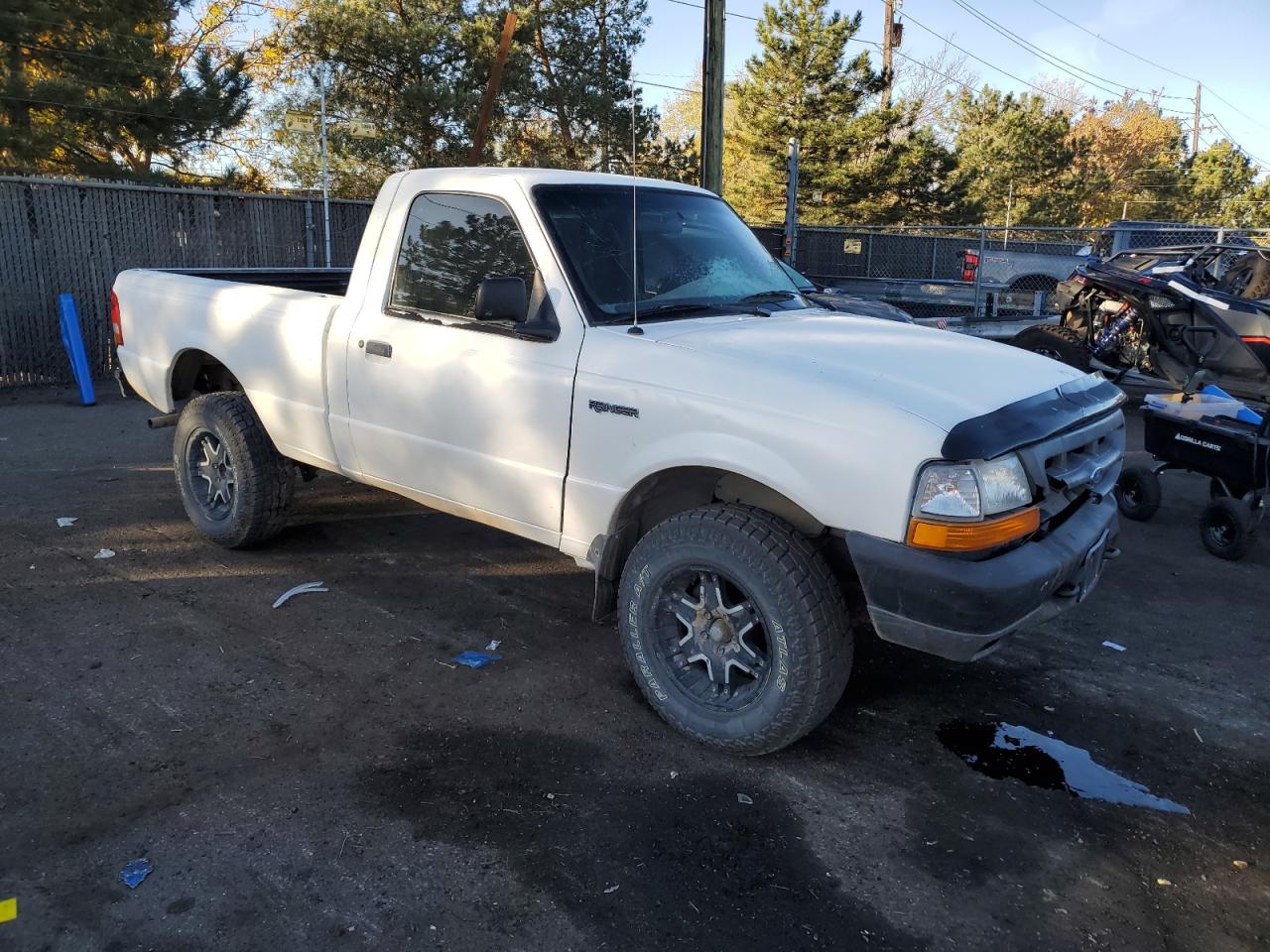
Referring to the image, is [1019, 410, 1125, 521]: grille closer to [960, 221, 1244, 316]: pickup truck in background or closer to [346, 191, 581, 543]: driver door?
[346, 191, 581, 543]: driver door

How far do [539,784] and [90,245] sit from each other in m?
10.2

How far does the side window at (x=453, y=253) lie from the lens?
4.00 m

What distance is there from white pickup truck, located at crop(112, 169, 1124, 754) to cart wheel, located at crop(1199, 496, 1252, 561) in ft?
8.20

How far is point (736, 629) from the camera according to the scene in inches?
134

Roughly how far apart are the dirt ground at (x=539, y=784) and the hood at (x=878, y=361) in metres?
1.38

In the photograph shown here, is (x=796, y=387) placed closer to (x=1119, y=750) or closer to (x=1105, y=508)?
(x=1105, y=508)

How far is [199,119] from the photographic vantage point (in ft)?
57.9

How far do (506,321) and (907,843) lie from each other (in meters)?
2.47

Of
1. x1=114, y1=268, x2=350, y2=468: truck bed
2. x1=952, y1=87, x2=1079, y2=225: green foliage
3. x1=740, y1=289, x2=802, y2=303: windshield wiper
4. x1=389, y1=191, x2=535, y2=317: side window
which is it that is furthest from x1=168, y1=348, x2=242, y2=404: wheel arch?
x1=952, y1=87, x2=1079, y2=225: green foliage

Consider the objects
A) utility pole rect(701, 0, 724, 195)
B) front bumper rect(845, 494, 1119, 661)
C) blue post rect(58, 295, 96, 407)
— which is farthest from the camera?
utility pole rect(701, 0, 724, 195)

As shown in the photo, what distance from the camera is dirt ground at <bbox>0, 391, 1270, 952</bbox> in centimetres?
264

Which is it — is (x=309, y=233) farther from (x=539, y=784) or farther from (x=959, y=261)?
(x=959, y=261)

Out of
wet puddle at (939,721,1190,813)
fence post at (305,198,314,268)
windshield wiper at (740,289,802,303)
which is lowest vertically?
wet puddle at (939,721,1190,813)

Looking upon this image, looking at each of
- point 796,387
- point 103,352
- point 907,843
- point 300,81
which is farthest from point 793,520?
point 300,81
